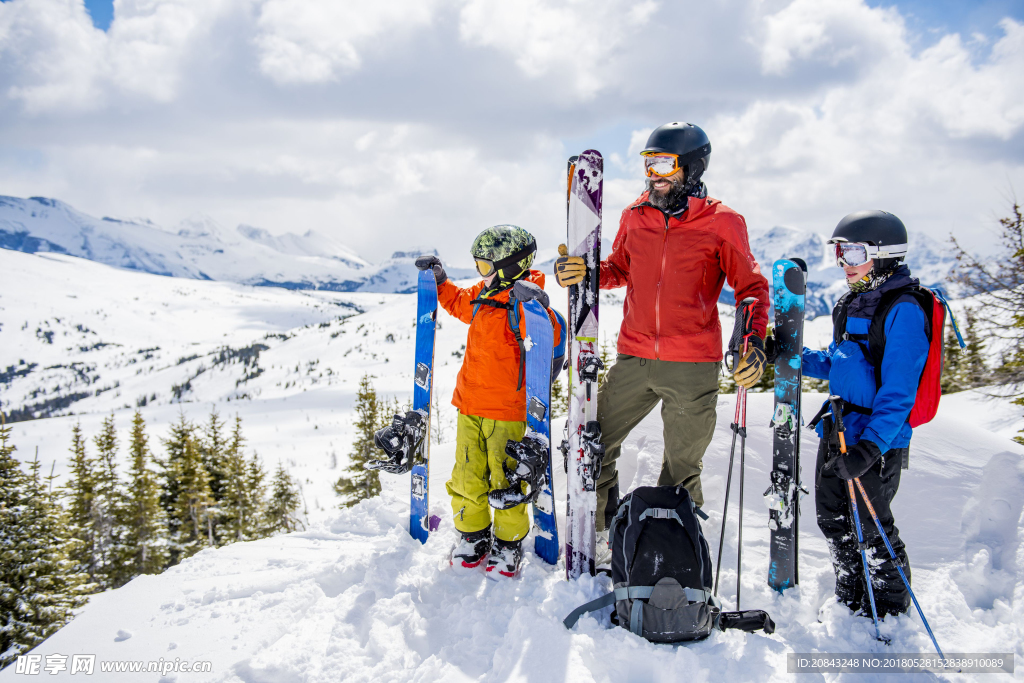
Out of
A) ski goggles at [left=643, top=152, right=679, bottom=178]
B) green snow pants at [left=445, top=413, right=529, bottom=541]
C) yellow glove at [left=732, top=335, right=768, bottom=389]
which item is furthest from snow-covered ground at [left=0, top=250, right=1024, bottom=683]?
ski goggles at [left=643, top=152, right=679, bottom=178]

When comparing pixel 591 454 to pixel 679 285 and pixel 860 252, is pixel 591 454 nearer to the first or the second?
pixel 679 285

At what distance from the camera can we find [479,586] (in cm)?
350

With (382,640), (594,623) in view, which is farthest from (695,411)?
(382,640)

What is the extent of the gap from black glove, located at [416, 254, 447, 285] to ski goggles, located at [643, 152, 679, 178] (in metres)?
1.87

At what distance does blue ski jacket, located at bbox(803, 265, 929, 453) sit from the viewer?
8.79 feet

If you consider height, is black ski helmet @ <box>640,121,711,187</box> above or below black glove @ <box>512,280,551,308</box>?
above

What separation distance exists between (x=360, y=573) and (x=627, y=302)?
2823 mm

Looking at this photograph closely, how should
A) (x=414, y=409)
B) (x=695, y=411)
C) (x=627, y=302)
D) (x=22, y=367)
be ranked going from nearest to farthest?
1. (x=695, y=411)
2. (x=627, y=302)
3. (x=414, y=409)
4. (x=22, y=367)

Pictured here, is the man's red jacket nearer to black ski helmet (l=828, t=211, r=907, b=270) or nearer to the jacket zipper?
the jacket zipper

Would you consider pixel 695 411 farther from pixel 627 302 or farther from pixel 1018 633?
pixel 1018 633

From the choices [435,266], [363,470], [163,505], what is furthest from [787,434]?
[163,505]

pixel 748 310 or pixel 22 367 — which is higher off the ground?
pixel 748 310

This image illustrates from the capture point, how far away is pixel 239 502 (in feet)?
70.4

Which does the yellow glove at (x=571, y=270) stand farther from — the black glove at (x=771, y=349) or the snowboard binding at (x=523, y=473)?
the black glove at (x=771, y=349)
